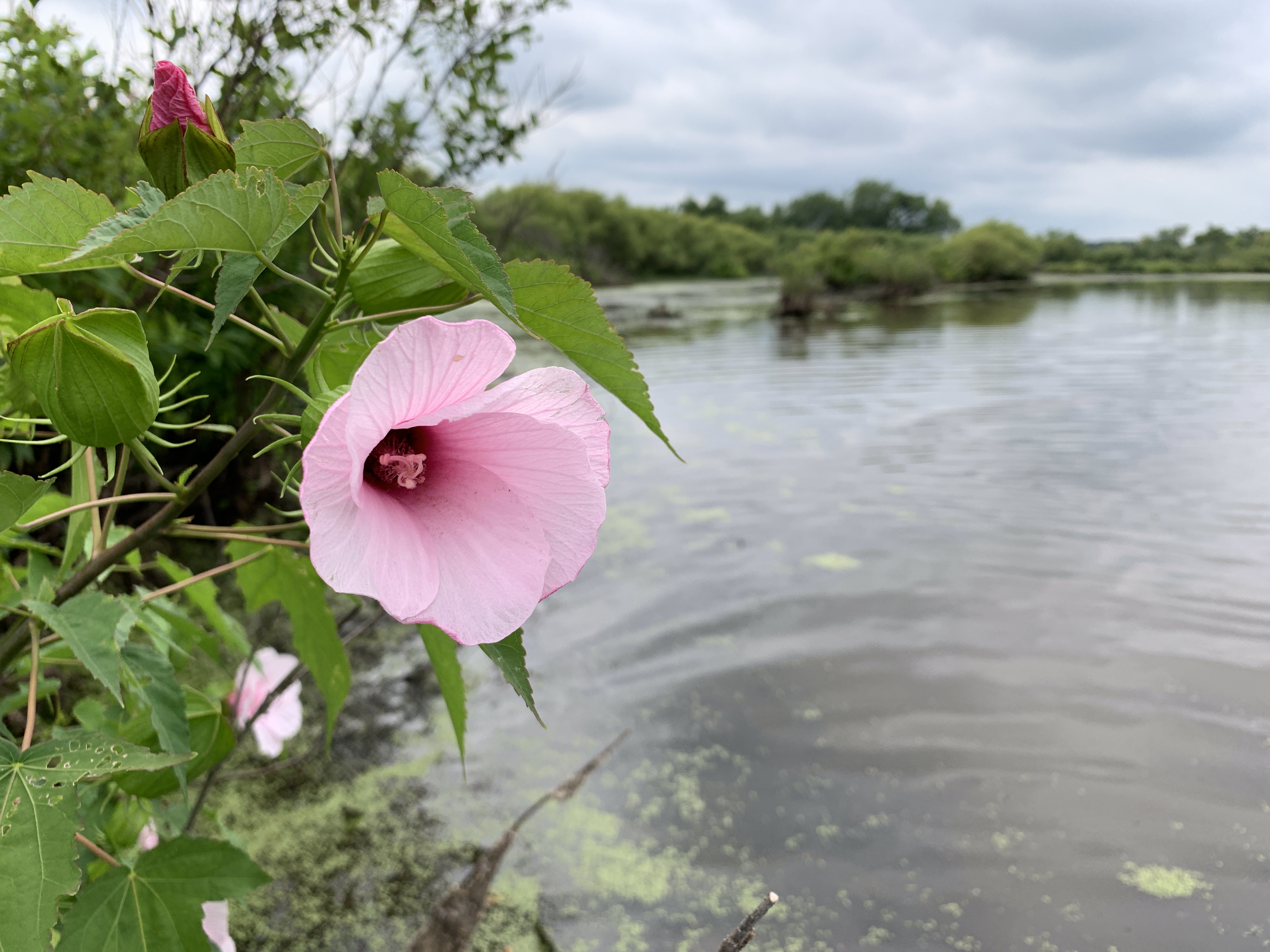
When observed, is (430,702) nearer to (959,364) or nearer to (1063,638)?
(1063,638)

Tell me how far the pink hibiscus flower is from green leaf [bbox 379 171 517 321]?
0.02 m

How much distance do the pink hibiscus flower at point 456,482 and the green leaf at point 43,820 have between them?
243mm

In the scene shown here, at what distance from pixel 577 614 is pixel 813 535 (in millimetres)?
1170

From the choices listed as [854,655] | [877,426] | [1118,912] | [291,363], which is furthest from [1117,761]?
[877,426]

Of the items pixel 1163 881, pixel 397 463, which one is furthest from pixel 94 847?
pixel 1163 881

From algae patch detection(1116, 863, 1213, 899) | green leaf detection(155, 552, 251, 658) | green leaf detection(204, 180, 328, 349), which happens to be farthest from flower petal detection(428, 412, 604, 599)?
algae patch detection(1116, 863, 1213, 899)

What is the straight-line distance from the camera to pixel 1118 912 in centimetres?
150

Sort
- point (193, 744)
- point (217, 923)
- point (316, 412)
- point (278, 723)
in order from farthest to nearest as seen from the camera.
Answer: point (278, 723) < point (217, 923) < point (193, 744) < point (316, 412)

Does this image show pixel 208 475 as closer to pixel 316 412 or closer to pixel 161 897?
pixel 316 412

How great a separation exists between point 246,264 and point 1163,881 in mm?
1884

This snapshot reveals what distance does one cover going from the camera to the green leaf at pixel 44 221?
373 mm

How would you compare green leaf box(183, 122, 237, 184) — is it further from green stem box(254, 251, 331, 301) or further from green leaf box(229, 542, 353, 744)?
green leaf box(229, 542, 353, 744)

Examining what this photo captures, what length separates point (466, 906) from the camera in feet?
5.18

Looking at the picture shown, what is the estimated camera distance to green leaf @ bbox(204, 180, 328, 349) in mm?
380
